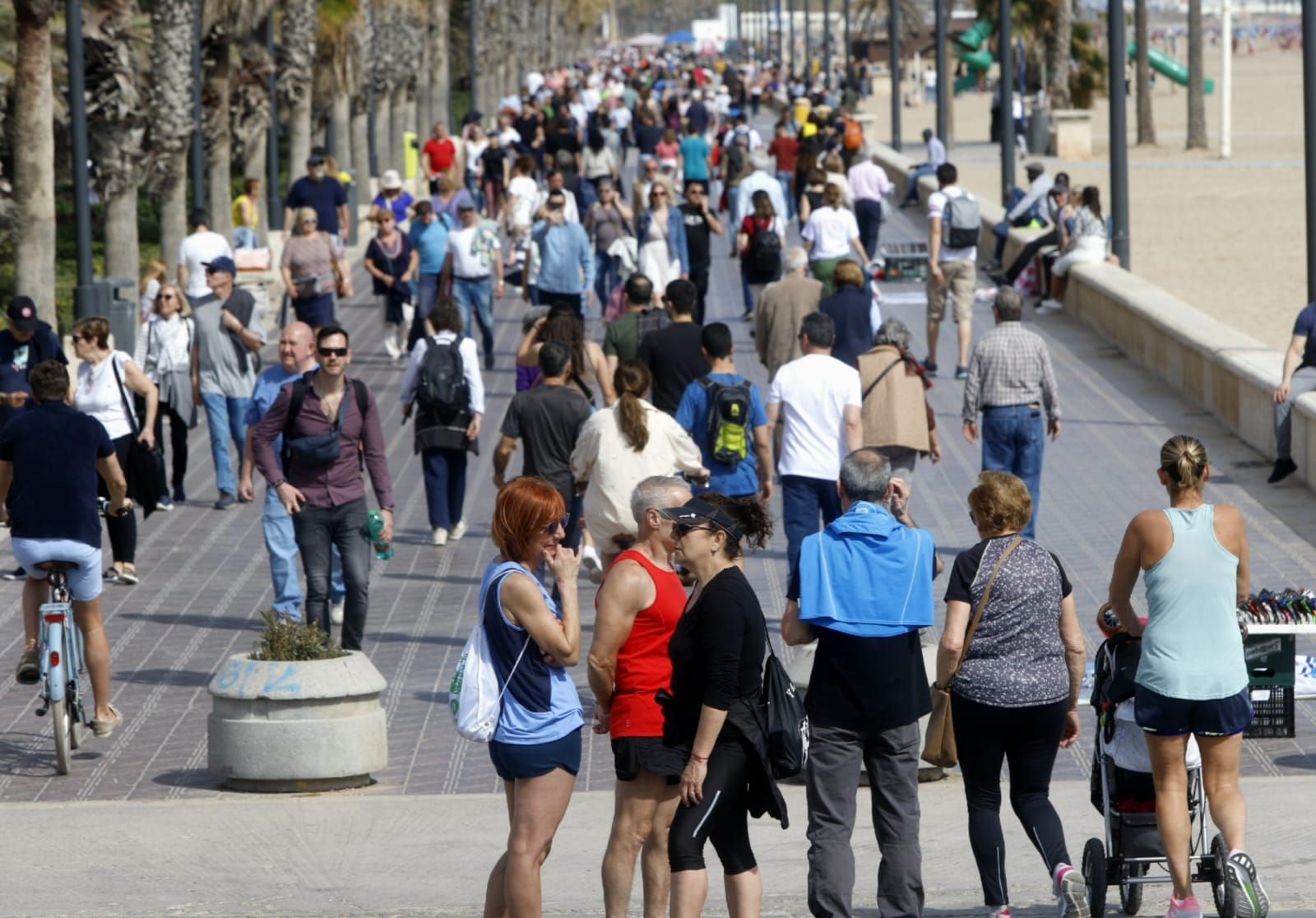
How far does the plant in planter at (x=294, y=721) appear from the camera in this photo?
9.03m

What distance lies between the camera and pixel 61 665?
9.20 m

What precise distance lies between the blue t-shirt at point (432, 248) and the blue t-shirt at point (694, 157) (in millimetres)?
11774

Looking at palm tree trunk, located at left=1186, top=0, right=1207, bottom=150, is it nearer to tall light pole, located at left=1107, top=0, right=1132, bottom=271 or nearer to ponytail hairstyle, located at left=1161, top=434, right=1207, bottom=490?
tall light pole, located at left=1107, top=0, right=1132, bottom=271

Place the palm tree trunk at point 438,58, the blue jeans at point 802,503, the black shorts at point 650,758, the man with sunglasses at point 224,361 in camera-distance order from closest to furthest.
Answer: the black shorts at point 650,758
the blue jeans at point 802,503
the man with sunglasses at point 224,361
the palm tree trunk at point 438,58

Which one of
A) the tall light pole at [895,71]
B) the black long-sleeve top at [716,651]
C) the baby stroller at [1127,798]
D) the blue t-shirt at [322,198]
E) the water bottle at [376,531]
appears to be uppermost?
the tall light pole at [895,71]

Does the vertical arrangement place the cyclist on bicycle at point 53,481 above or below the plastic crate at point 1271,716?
above

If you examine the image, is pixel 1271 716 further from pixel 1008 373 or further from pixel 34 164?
pixel 34 164

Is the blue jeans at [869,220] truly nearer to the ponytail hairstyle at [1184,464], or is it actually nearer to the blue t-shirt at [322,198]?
the blue t-shirt at [322,198]

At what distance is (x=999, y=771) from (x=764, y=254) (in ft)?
45.5

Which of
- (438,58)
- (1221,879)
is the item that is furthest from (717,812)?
(438,58)

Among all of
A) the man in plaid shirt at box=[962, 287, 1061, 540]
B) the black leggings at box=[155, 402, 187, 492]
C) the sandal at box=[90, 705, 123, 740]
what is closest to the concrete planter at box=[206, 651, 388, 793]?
the sandal at box=[90, 705, 123, 740]

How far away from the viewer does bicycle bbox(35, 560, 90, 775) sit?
9172mm

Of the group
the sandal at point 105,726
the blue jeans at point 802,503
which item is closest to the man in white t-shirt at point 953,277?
the blue jeans at point 802,503

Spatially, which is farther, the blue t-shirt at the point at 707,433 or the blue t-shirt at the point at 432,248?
the blue t-shirt at the point at 432,248
